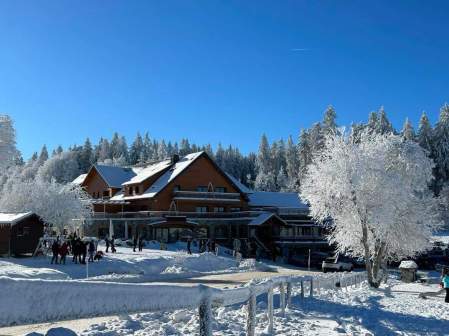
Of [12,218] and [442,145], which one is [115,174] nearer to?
[12,218]

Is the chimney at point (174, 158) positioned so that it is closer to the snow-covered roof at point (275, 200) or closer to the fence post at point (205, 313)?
the snow-covered roof at point (275, 200)

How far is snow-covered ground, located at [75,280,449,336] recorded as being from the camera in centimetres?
1077

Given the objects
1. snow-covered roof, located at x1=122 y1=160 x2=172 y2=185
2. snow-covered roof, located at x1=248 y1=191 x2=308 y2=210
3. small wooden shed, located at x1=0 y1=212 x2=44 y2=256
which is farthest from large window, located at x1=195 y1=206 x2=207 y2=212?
small wooden shed, located at x1=0 y1=212 x2=44 y2=256

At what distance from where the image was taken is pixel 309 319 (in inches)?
527

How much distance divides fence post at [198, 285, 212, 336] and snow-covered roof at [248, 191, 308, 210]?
59301 mm

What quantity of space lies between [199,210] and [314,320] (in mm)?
50380

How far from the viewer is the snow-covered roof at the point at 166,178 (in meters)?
61.1

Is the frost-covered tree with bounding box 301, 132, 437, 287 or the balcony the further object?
the balcony

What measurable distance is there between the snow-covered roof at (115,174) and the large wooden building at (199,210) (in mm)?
168

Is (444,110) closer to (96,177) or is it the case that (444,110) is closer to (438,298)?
(96,177)

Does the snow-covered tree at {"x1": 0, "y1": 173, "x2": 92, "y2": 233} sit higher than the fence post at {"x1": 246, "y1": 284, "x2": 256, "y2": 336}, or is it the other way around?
the snow-covered tree at {"x1": 0, "y1": 173, "x2": 92, "y2": 233}

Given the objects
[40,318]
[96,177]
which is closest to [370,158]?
[40,318]

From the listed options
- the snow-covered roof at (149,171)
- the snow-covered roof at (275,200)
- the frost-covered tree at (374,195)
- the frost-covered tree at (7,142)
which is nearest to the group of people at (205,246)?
the snow-covered roof at (149,171)

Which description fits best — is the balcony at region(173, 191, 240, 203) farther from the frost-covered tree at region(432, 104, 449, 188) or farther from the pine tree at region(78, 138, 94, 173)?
the pine tree at region(78, 138, 94, 173)
